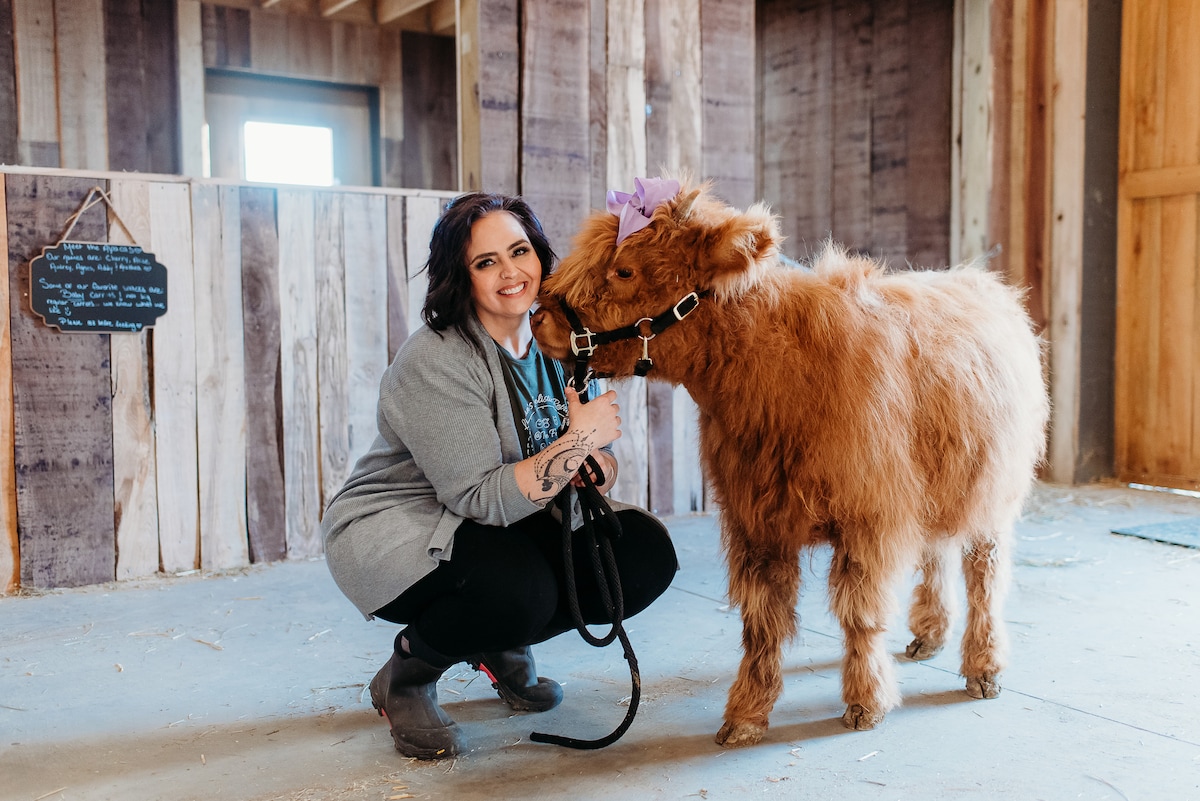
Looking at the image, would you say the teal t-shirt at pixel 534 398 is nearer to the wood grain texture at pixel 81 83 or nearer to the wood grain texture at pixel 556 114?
the wood grain texture at pixel 556 114

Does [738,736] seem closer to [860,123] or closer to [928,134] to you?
[928,134]

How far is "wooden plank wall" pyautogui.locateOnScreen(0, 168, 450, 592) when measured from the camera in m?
3.36

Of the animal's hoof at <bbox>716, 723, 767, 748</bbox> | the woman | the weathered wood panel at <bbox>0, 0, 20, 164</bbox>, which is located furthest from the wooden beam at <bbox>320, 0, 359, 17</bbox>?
the animal's hoof at <bbox>716, 723, 767, 748</bbox>

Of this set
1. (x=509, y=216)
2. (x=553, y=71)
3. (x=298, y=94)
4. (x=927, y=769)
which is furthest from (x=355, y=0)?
(x=927, y=769)

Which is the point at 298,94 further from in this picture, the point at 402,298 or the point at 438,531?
the point at 438,531

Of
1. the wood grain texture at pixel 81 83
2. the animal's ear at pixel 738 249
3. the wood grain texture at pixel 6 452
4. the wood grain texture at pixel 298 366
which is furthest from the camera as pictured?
the wood grain texture at pixel 81 83

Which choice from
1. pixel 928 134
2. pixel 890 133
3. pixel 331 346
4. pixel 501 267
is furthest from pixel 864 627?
pixel 890 133

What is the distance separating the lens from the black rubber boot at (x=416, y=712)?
212 cm

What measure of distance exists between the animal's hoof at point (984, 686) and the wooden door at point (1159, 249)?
11.0ft

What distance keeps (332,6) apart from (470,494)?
5.27 m

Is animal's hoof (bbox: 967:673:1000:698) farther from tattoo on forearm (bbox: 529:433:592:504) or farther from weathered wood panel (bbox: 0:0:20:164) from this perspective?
weathered wood panel (bbox: 0:0:20:164)

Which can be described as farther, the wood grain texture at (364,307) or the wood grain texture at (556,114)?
the wood grain texture at (556,114)

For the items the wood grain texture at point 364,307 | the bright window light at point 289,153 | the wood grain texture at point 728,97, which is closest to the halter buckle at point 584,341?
the wood grain texture at point 364,307

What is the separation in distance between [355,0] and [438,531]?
528 centimetres
